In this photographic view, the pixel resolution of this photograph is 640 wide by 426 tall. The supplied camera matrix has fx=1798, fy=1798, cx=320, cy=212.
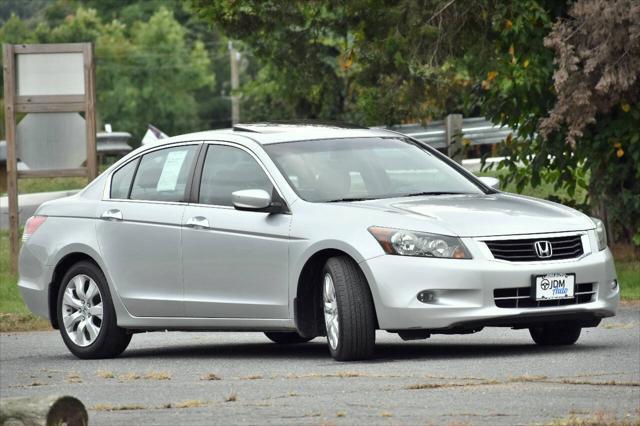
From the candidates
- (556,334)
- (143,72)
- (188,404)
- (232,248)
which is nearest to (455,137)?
(556,334)

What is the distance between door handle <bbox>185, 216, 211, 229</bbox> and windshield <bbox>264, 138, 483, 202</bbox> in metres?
0.64

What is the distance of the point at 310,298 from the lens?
11727 mm

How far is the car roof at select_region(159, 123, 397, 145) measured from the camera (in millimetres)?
12602

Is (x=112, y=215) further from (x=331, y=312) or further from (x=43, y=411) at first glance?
(x=43, y=411)

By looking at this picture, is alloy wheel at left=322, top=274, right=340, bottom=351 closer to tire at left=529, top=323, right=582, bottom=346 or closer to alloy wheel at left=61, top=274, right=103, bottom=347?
tire at left=529, top=323, right=582, bottom=346

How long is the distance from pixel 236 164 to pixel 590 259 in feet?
8.57

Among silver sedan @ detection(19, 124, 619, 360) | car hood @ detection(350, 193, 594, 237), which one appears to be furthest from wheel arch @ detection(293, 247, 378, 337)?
Result: car hood @ detection(350, 193, 594, 237)

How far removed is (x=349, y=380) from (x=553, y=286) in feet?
5.48

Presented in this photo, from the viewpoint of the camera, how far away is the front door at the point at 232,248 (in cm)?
1187

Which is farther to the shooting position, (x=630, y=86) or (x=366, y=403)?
(x=630, y=86)

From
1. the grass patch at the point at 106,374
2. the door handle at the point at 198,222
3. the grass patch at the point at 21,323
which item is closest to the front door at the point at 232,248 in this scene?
the door handle at the point at 198,222

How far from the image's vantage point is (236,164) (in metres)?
12.6

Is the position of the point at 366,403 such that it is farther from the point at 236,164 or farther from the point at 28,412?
the point at 236,164

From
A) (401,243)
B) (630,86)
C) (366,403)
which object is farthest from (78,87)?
(366,403)
